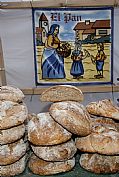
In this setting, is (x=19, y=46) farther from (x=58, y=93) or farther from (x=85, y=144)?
(x=85, y=144)

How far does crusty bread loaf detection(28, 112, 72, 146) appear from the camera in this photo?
3.01ft

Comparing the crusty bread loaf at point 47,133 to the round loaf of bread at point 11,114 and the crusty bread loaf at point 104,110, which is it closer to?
the round loaf of bread at point 11,114

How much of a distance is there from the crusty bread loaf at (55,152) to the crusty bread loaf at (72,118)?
67 mm

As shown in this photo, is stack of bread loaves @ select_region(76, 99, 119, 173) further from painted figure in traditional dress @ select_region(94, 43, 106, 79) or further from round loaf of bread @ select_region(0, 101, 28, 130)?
painted figure in traditional dress @ select_region(94, 43, 106, 79)

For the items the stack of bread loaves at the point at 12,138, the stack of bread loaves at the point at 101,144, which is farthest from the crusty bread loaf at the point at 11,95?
the stack of bread loaves at the point at 101,144

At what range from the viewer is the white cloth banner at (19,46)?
6.49 ft

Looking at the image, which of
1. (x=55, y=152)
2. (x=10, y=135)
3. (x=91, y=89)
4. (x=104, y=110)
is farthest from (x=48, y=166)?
(x=91, y=89)

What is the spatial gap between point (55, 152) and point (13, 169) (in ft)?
0.52

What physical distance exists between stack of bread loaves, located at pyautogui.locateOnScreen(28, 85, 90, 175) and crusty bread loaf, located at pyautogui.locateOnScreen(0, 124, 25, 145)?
37mm

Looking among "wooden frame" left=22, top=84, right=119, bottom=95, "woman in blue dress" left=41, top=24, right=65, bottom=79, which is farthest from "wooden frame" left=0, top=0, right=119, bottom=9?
"wooden frame" left=22, top=84, right=119, bottom=95

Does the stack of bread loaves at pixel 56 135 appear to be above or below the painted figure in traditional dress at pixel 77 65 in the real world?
below

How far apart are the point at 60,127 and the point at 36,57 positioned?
1183 mm

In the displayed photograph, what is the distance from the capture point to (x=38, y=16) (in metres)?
1.96

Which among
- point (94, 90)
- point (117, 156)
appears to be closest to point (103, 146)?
point (117, 156)
